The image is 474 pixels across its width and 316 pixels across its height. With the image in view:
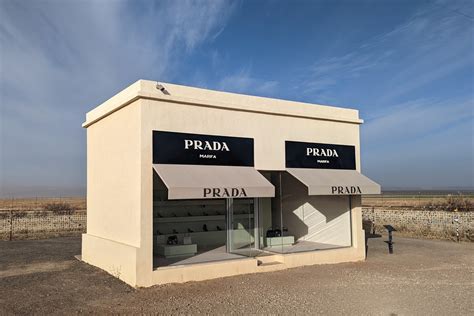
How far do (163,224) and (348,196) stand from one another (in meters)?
6.82

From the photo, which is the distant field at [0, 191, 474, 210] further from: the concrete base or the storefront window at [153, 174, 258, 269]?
the concrete base

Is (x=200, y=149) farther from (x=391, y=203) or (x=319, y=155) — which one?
(x=391, y=203)

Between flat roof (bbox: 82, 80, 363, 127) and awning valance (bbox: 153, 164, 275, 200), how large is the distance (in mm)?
1856

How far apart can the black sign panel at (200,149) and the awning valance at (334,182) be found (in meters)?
1.96

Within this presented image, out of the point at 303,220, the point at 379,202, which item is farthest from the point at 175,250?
the point at 379,202

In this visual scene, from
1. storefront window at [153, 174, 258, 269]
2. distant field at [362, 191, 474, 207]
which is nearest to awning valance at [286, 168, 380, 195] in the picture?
storefront window at [153, 174, 258, 269]

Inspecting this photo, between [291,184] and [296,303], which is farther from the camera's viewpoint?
[291,184]

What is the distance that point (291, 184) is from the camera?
16156 mm

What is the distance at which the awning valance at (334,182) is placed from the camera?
13484 mm

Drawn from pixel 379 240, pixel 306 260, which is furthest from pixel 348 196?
pixel 379 240

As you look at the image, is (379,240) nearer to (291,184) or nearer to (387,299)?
(291,184)

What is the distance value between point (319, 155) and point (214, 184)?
4.98m

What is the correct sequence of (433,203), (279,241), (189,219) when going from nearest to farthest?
(279,241)
(189,219)
(433,203)

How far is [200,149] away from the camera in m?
12.0
